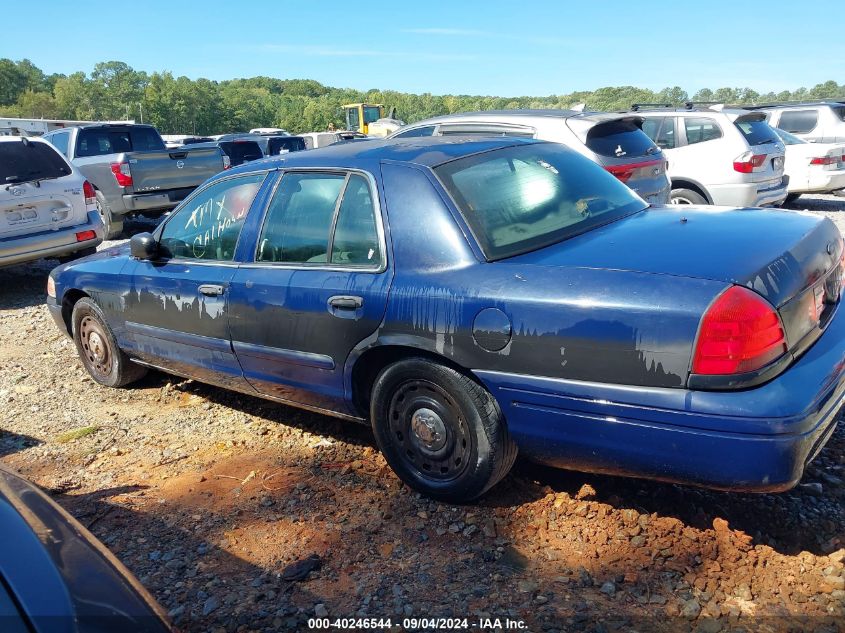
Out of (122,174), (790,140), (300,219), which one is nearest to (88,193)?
(122,174)

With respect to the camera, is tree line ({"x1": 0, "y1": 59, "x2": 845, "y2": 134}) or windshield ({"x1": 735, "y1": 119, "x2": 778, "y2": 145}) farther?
tree line ({"x1": 0, "y1": 59, "x2": 845, "y2": 134})

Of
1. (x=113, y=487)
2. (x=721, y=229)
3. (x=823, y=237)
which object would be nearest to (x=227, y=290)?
(x=113, y=487)

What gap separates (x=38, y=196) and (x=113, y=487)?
18.9 feet

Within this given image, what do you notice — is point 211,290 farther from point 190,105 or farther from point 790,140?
point 190,105

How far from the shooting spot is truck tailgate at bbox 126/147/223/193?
11211 millimetres

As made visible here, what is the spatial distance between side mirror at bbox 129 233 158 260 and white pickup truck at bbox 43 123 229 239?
739 centimetres

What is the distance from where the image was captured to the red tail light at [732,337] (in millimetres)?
2527

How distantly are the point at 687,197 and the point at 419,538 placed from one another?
328 inches

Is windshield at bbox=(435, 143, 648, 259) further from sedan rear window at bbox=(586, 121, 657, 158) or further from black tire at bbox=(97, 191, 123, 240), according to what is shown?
black tire at bbox=(97, 191, 123, 240)

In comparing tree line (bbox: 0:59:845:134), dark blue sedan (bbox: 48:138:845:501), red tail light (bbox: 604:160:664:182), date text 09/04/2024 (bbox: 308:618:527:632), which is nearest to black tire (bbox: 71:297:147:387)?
dark blue sedan (bbox: 48:138:845:501)

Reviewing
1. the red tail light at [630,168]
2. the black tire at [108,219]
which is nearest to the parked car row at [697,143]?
the red tail light at [630,168]

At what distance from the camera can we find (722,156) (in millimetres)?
9711

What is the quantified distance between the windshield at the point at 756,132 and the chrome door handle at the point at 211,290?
8.34 m

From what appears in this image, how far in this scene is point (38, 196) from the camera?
8336 mm
